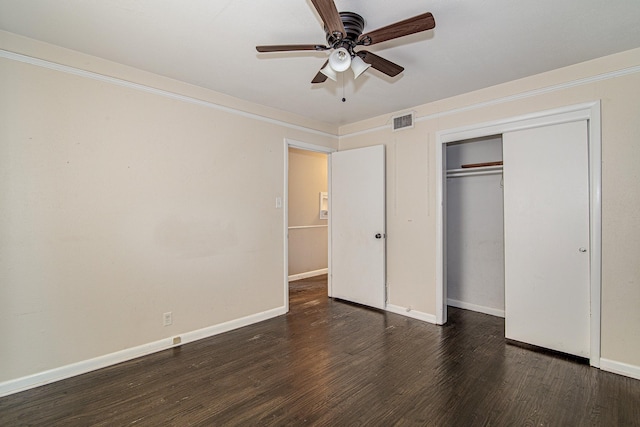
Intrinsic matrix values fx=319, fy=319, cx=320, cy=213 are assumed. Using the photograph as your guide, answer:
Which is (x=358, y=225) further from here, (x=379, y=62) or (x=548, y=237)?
(x=379, y=62)

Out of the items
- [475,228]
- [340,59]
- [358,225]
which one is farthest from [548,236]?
[340,59]

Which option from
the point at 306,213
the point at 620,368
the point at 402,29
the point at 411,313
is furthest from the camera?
the point at 306,213

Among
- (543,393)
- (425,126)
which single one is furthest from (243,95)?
(543,393)

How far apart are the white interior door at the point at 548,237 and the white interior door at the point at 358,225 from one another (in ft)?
4.68

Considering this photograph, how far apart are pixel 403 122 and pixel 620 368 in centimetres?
298

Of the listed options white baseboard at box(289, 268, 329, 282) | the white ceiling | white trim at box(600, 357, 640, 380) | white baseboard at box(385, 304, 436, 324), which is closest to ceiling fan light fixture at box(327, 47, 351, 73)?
the white ceiling

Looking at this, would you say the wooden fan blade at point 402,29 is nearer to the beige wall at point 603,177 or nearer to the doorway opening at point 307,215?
the beige wall at point 603,177

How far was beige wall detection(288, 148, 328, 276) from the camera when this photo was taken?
5703 millimetres

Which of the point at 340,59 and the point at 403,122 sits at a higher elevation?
the point at 403,122

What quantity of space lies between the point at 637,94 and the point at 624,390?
2.19 m

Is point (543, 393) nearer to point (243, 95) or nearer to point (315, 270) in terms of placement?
point (243, 95)

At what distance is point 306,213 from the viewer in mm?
5930

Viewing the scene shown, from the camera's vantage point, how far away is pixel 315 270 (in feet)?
20.0

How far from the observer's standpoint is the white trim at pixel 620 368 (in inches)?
95.3
